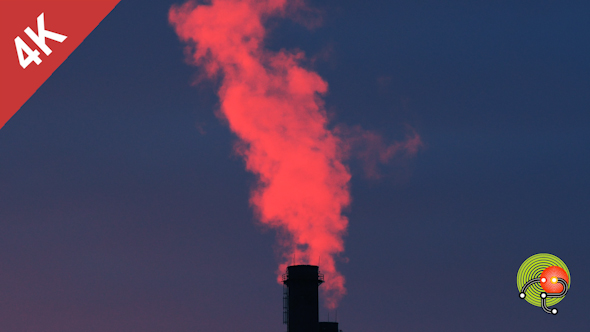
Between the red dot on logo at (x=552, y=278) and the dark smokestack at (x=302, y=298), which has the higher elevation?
the dark smokestack at (x=302, y=298)

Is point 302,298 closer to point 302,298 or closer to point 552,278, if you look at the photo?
point 302,298

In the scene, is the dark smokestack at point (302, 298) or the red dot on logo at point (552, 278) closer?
the red dot on logo at point (552, 278)

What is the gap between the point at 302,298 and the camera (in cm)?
8206

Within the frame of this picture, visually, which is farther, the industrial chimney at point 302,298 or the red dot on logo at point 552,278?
the industrial chimney at point 302,298

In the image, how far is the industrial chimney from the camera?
81.3 m

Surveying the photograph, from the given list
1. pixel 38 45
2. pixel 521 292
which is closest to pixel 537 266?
pixel 521 292

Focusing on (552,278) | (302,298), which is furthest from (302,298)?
(552,278)

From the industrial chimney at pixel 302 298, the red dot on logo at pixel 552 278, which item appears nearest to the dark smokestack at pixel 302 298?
the industrial chimney at pixel 302 298

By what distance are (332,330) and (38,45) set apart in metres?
43.9

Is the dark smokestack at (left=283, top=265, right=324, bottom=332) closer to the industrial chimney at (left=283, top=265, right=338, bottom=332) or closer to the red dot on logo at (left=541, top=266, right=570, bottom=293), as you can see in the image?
the industrial chimney at (left=283, top=265, right=338, bottom=332)

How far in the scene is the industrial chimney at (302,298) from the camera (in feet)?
267

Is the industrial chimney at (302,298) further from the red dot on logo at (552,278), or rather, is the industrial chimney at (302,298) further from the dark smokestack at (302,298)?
the red dot on logo at (552,278)

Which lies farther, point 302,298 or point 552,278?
point 302,298

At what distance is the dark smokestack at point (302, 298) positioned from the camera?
81312 millimetres
